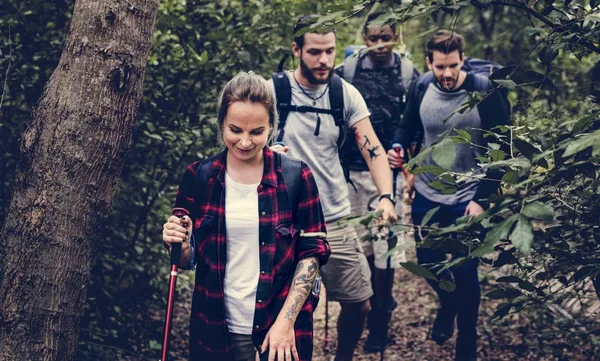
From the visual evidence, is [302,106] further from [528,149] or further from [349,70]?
[528,149]

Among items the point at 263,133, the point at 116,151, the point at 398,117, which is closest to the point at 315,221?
the point at 263,133

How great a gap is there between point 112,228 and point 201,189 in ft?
6.89

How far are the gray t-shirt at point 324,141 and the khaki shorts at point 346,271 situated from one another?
0.66ft

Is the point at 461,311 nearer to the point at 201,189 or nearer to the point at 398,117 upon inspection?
the point at 398,117

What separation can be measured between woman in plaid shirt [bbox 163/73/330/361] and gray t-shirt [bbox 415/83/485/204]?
212 centimetres

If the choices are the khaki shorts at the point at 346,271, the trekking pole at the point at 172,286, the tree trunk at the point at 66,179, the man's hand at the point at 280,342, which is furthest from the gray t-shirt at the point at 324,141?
the man's hand at the point at 280,342

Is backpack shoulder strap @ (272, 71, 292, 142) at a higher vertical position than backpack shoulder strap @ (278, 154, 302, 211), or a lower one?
higher

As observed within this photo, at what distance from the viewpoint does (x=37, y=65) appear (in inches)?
204

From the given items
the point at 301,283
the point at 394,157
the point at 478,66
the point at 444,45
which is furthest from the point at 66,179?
the point at 478,66

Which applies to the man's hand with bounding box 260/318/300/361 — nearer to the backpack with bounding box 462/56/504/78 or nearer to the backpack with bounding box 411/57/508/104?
the backpack with bounding box 411/57/508/104

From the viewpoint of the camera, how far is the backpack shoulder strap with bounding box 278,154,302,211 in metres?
3.85

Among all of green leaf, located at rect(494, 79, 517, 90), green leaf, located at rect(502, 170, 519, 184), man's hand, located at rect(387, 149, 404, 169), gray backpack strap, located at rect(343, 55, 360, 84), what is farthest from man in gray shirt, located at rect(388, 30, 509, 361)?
green leaf, located at rect(502, 170, 519, 184)

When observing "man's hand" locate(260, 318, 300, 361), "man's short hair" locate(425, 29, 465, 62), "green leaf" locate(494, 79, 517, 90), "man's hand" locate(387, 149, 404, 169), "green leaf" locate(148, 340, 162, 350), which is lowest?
"green leaf" locate(148, 340, 162, 350)

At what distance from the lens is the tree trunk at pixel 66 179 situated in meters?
4.21
